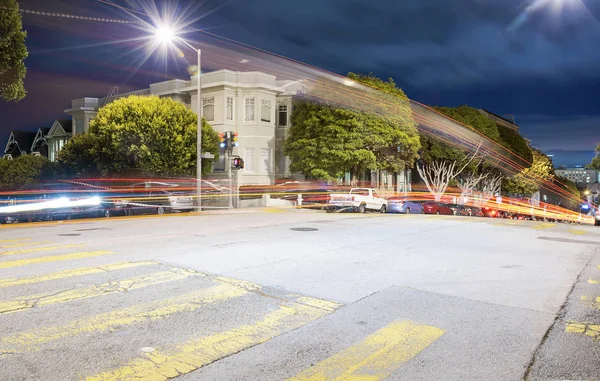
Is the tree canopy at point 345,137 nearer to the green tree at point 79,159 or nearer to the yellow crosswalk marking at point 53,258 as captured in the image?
the green tree at point 79,159

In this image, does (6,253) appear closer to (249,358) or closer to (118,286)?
(118,286)

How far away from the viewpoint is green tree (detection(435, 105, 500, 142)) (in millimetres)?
49812

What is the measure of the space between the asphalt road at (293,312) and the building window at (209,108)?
105ft

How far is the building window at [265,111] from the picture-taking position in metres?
42.3

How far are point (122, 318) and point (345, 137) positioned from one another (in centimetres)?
3051

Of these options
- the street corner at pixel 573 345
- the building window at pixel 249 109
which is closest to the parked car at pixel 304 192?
the building window at pixel 249 109

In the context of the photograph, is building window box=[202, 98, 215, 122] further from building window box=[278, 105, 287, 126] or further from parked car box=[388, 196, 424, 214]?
parked car box=[388, 196, 424, 214]

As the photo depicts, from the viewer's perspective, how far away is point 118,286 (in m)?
6.90

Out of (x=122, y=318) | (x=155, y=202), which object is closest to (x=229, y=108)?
(x=155, y=202)

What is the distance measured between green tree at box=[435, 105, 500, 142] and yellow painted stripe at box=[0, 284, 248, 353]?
152ft

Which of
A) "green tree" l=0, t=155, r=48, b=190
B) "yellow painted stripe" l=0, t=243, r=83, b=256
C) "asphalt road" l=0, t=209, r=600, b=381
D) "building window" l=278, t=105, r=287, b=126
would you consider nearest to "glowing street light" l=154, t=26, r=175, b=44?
"asphalt road" l=0, t=209, r=600, b=381

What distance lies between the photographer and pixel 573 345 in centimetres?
491

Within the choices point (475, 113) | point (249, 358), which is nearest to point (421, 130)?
point (475, 113)

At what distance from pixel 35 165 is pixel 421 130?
35.8m
